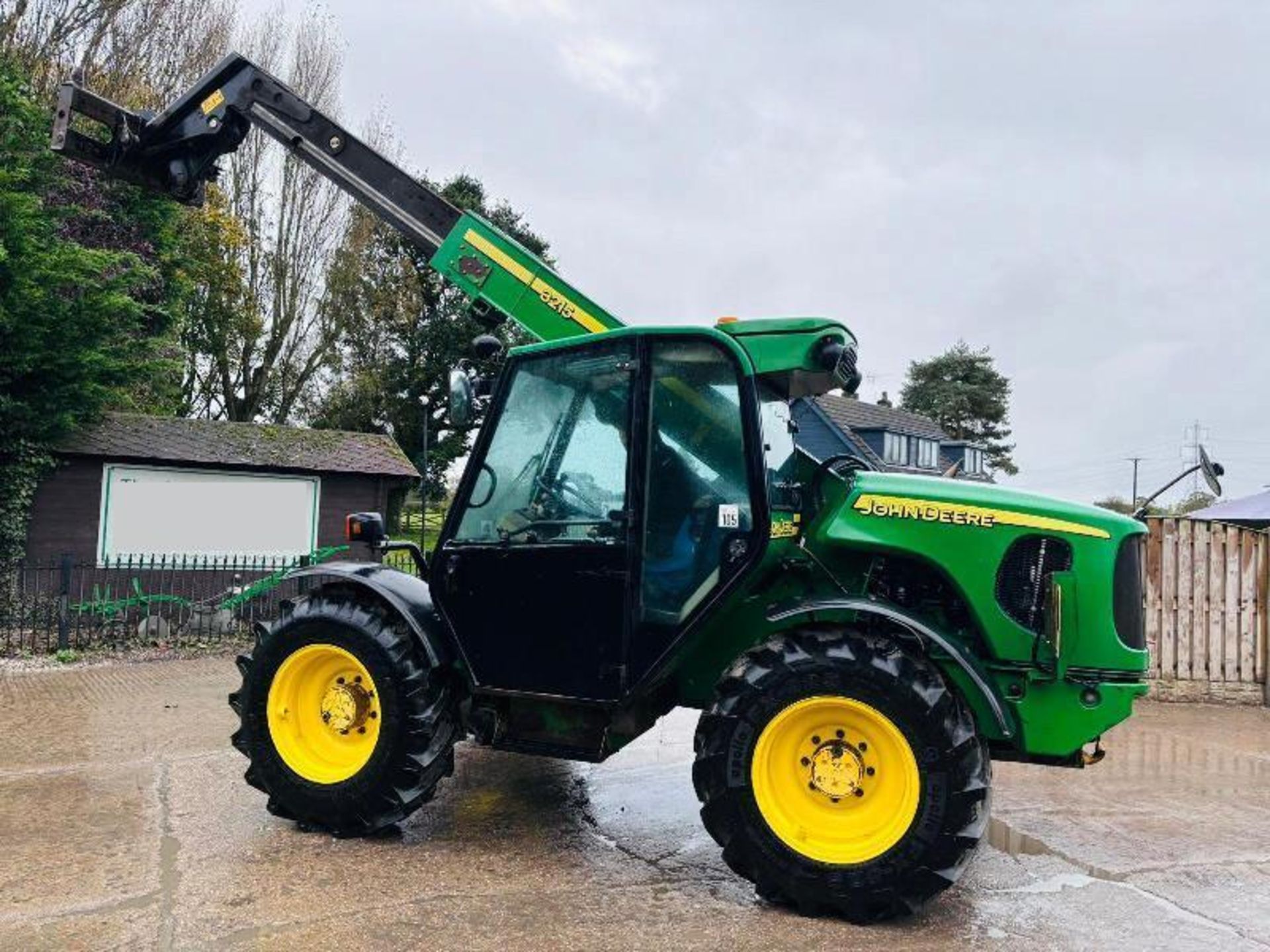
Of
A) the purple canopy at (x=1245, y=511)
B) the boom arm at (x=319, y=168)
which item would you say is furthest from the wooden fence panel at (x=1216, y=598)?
the purple canopy at (x=1245, y=511)

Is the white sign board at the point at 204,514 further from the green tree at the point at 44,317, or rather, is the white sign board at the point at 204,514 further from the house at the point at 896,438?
the house at the point at 896,438

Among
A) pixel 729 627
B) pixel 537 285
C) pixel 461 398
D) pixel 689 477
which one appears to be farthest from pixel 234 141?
pixel 729 627

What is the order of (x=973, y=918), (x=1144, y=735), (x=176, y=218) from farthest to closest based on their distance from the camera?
(x=176, y=218) → (x=1144, y=735) → (x=973, y=918)

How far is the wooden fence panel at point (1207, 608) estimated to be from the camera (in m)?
8.33

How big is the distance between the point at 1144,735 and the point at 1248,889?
11.3 ft

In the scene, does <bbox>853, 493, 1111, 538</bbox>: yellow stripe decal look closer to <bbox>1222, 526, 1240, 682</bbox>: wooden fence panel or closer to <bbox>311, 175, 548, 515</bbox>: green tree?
<bbox>1222, 526, 1240, 682</bbox>: wooden fence panel

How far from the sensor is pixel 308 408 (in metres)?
24.0

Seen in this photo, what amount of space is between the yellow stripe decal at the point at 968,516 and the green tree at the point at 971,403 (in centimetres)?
4896

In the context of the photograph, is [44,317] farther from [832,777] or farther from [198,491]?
[832,777]

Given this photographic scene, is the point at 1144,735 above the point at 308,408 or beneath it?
beneath

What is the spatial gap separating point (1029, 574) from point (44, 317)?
11.5 metres

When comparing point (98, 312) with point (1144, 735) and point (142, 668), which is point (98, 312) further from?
point (1144, 735)

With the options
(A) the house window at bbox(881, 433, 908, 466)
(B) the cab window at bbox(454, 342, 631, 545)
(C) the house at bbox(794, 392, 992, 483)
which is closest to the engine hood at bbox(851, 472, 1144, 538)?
(B) the cab window at bbox(454, 342, 631, 545)

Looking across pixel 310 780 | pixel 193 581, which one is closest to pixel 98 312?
pixel 193 581
